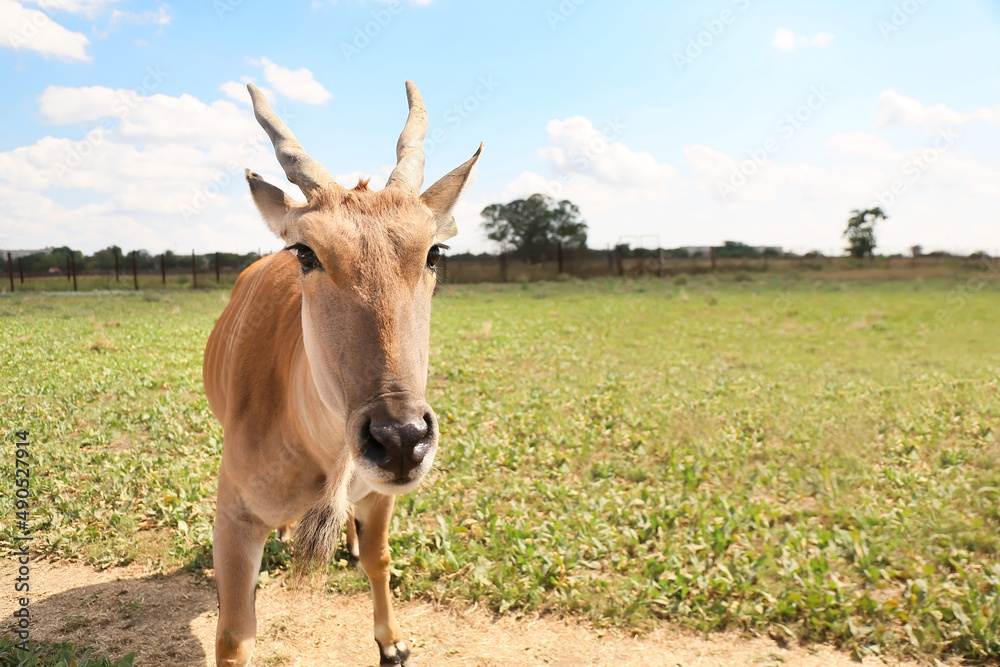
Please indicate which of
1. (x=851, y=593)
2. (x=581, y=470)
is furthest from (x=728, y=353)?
(x=851, y=593)

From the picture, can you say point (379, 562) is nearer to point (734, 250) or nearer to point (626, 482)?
point (626, 482)

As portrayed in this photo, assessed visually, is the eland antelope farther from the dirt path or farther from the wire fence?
the wire fence

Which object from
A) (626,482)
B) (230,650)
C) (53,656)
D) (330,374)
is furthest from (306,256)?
(626,482)

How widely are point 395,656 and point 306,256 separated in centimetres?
251

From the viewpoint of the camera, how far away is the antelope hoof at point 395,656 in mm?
3836

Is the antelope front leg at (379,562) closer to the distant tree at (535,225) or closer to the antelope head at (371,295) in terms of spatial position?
the antelope head at (371,295)

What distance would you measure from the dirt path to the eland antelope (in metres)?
0.33

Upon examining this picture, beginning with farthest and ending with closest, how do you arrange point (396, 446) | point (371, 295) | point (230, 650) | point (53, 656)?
point (53, 656) < point (230, 650) < point (371, 295) < point (396, 446)

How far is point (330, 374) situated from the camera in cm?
265

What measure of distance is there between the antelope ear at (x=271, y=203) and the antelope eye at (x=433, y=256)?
2.16 feet

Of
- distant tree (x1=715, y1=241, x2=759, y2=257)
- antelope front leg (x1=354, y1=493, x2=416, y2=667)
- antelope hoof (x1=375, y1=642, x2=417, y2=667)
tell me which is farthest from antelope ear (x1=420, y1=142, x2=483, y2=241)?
distant tree (x1=715, y1=241, x2=759, y2=257)

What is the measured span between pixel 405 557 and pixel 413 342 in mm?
2703

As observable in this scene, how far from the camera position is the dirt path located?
3828 mm

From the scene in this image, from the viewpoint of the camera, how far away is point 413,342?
2.63m
